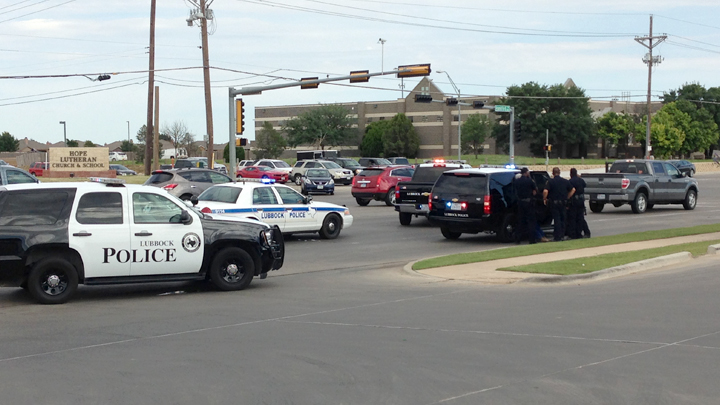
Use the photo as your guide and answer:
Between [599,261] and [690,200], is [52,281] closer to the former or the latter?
[599,261]

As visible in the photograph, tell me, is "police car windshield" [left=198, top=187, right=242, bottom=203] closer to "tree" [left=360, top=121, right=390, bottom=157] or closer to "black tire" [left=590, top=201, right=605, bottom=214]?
"black tire" [left=590, top=201, right=605, bottom=214]

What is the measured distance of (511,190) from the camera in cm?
2008

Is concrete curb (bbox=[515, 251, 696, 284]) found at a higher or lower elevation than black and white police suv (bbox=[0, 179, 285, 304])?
lower

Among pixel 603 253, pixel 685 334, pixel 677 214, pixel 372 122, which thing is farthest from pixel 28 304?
pixel 372 122

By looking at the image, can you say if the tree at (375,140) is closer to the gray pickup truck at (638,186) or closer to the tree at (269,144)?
the tree at (269,144)

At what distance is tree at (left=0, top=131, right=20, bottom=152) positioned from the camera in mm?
152250

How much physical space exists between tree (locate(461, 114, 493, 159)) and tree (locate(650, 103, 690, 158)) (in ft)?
68.0

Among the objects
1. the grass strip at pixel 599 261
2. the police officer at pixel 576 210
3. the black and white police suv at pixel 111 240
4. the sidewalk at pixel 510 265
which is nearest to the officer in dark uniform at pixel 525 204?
the police officer at pixel 576 210

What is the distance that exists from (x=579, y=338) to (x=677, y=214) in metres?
22.7

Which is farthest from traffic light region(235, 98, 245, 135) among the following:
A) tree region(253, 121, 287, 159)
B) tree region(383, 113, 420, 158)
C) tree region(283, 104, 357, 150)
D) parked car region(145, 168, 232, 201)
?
tree region(283, 104, 357, 150)

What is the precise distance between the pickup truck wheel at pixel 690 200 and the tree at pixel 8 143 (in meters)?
144

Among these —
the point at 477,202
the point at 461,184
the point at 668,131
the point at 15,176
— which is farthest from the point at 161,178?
the point at 668,131

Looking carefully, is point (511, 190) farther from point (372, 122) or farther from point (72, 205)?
point (372, 122)

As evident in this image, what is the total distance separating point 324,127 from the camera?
399 feet
